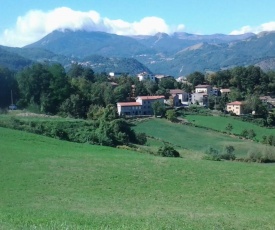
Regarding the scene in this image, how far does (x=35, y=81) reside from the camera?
235ft

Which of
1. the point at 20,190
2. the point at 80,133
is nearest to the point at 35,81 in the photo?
the point at 80,133

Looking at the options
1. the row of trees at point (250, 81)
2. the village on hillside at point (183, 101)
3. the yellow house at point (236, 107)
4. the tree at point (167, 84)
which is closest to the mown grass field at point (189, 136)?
the village on hillside at point (183, 101)

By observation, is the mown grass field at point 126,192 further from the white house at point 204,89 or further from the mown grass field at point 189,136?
the white house at point 204,89

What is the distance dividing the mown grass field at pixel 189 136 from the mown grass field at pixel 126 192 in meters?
28.8

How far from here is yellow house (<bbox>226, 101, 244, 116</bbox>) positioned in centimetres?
9425

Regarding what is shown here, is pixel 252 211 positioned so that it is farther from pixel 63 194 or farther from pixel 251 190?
pixel 63 194

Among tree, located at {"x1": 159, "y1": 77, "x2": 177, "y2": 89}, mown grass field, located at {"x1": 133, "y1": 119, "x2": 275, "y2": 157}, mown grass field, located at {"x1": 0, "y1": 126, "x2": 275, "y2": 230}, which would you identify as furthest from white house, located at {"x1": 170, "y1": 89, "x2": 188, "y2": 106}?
mown grass field, located at {"x1": 0, "y1": 126, "x2": 275, "y2": 230}

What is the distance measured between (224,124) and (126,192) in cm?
6034

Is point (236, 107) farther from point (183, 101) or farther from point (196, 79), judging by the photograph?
point (196, 79)

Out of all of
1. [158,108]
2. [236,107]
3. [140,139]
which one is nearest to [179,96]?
[236,107]

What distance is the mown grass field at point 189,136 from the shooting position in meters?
62.8

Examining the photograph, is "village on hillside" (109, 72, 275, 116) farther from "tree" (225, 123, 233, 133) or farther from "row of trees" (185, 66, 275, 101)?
"tree" (225, 123, 233, 133)

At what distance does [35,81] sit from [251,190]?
5253 centimetres

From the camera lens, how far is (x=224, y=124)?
81.6 meters
